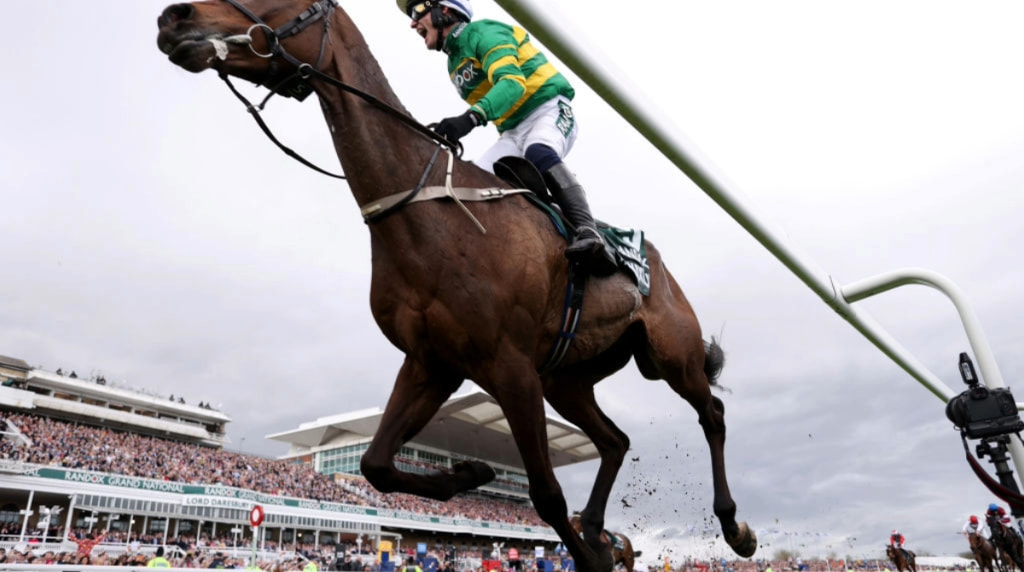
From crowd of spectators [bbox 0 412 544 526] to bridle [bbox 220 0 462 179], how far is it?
31.8 metres

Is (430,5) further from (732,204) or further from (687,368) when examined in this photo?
(687,368)

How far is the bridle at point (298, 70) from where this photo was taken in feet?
9.09

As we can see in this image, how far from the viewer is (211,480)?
114 feet

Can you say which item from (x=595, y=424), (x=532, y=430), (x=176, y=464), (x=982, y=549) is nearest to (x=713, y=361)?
(x=595, y=424)

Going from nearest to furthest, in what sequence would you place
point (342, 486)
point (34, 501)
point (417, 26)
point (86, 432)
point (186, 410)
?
point (417, 26) < point (34, 501) < point (86, 432) < point (342, 486) < point (186, 410)

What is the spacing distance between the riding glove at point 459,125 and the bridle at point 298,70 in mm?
30

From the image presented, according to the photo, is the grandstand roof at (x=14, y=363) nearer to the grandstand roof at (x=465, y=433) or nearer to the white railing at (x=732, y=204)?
the grandstand roof at (x=465, y=433)

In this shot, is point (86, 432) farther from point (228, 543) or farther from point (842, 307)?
point (842, 307)

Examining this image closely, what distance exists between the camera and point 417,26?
3422 millimetres

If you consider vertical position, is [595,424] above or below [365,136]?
below

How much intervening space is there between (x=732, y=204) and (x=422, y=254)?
4.13ft

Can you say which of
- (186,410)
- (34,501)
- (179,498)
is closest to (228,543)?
(179,498)

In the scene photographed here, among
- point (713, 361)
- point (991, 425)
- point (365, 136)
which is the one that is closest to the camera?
point (991, 425)

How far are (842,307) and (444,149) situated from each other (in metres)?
2.28
